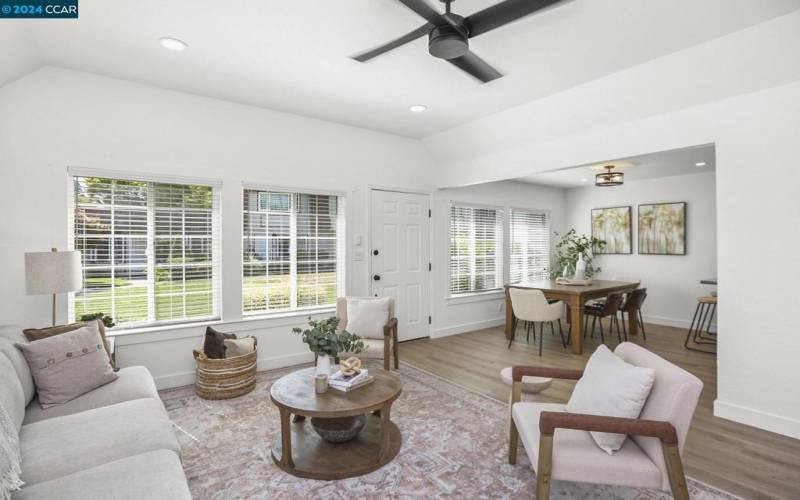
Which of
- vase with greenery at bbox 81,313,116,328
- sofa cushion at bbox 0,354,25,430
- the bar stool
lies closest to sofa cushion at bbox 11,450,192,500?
→ sofa cushion at bbox 0,354,25,430

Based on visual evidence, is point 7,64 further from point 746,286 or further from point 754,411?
point 754,411

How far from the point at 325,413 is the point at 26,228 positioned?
2873 mm

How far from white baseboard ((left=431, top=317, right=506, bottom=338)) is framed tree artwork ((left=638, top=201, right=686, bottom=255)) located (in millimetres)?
2775

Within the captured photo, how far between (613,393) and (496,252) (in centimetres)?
512

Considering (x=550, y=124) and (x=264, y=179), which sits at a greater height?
(x=550, y=124)

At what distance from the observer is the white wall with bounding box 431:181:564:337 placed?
231 inches

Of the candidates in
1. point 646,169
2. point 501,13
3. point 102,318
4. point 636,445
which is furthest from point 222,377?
point 646,169

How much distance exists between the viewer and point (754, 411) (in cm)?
298

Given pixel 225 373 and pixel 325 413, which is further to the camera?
pixel 225 373

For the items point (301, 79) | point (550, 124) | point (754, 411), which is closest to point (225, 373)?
point (301, 79)

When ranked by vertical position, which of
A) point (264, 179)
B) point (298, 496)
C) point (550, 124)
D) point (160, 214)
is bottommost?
point (298, 496)

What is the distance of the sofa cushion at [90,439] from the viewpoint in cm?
170

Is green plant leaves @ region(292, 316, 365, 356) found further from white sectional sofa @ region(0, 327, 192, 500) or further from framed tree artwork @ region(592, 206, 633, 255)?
framed tree artwork @ region(592, 206, 633, 255)

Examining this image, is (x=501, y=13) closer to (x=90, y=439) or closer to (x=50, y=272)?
(x=90, y=439)
